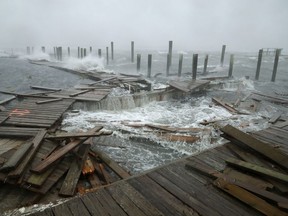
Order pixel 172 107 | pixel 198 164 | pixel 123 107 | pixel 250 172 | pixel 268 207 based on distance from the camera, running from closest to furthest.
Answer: pixel 268 207, pixel 250 172, pixel 198 164, pixel 123 107, pixel 172 107

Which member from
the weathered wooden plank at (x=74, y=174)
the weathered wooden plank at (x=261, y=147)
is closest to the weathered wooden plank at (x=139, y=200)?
the weathered wooden plank at (x=74, y=174)

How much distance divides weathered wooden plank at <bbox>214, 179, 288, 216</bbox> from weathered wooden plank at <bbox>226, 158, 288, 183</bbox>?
2.52 feet

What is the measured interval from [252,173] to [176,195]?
6.00 ft

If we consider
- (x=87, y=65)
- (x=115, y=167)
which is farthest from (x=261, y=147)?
(x=87, y=65)

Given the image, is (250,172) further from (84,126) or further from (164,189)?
(84,126)

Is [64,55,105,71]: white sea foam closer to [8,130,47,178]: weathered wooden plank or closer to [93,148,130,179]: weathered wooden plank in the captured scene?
[8,130,47,178]: weathered wooden plank

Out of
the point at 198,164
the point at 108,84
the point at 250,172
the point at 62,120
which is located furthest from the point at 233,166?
the point at 108,84

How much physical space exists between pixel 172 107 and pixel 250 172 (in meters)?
11.0

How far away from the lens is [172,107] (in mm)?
15891

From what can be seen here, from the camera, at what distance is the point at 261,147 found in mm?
5668

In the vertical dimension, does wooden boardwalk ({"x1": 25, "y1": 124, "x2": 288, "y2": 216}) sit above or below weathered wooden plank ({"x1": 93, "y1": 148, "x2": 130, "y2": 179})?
above

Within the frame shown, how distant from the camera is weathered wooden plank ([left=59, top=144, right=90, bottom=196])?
5.36 metres

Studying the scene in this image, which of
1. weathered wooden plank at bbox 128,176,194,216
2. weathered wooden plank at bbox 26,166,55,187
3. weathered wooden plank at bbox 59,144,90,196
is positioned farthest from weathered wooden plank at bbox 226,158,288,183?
weathered wooden plank at bbox 26,166,55,187

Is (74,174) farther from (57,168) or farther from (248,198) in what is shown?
(248,198)
